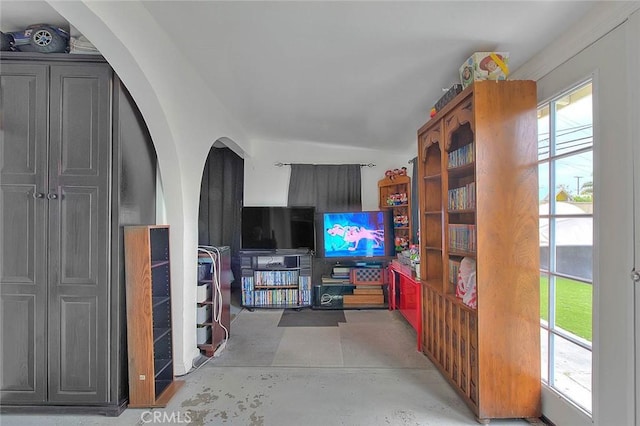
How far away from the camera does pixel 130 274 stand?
5.98ft

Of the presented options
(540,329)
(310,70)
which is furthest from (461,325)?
(310,70)

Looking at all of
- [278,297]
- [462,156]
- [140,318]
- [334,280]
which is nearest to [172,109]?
[140,318]

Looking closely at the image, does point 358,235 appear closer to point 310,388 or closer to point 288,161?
point 288,161

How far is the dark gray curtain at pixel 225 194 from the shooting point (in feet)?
14.5

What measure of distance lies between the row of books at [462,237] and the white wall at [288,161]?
225 cm

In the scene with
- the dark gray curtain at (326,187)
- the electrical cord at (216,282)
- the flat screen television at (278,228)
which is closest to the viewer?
the electrical cord at (216,282)

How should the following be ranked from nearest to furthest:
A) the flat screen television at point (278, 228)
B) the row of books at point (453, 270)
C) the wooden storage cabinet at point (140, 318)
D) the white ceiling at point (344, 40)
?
the white ceiling at point (344, 40) < the wooden storage cabinet at point (140, 318) < the row of books at point (453, 270) < the flat screen television at point (278, 228)

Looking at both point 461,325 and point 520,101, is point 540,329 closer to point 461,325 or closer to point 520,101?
point 461,325

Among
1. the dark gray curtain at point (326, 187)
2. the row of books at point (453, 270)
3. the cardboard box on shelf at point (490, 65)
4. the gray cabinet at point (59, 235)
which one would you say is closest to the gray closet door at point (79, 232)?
the gray cabinet at point (59, 235)

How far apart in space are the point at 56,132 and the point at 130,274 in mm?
1013

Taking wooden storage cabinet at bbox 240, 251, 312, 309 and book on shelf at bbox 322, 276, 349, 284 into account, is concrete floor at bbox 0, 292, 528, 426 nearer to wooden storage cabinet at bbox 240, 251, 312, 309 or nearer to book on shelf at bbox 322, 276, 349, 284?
wooden storage cabinet at bbox 240, 251, 312, 309

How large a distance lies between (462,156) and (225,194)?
3.49 m

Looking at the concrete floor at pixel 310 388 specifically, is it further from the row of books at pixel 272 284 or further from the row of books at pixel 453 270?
the row of books at pixel 272 284

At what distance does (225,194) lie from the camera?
4.44 meters
